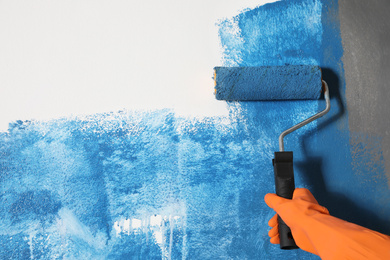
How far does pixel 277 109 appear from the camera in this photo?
1.05 metres

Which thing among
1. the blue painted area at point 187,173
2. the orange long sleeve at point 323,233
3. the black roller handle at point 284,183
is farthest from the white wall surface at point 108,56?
the orange long sleeve at point 323,233

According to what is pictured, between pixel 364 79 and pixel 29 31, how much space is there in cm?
118

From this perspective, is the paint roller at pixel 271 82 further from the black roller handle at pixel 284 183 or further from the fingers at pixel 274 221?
the fingers at pixel 274 221

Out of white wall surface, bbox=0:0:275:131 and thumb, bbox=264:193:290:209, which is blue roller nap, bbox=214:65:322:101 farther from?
thumb, bbox=264:193:290:209

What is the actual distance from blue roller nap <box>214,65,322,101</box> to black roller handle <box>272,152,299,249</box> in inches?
8.5

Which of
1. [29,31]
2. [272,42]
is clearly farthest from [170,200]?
[29,31]

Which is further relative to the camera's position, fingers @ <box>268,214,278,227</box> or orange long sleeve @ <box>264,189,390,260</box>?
fingers @ <box>268,214,278,227</box>

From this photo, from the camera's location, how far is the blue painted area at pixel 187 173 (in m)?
1.00

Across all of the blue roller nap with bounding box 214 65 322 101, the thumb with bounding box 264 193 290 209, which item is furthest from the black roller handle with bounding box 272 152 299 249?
the blue roller nap with bounding box 214 65 322 101

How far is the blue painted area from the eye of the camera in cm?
100

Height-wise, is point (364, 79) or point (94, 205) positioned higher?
point (364, 79)

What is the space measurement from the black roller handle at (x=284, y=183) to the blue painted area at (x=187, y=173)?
11 cm

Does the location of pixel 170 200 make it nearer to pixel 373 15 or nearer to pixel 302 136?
pixel 302 136

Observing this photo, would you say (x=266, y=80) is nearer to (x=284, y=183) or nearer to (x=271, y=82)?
(x=271, y=82)
